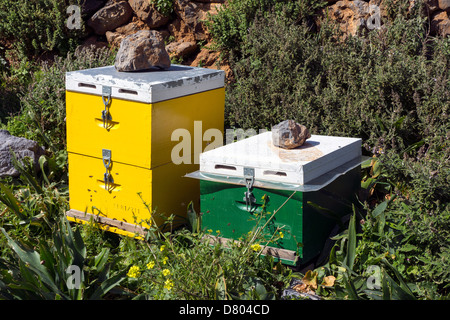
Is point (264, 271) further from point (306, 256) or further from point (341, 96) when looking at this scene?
point (341, 96)

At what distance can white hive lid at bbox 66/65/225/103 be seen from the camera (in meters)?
3.34

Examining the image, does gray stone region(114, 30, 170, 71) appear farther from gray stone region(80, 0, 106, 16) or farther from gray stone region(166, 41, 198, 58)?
gray stone region(80, 0, 106, 16)

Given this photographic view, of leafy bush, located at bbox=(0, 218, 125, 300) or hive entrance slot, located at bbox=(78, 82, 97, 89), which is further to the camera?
hive entrance slot, located at bbox=(78, 82, 97, 89)

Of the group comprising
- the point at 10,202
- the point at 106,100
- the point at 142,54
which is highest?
the point at 142,54

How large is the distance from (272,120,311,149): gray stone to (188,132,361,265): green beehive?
42 millimetres

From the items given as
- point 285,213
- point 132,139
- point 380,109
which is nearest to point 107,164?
point 132,139

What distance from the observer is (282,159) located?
308 centimetres

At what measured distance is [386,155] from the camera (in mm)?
3738

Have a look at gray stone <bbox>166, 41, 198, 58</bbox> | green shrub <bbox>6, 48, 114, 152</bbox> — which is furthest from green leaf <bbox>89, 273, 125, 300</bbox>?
gray stone <bbox>166, 41, 198, 58</bbox>

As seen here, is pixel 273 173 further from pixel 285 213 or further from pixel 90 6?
pixel 90 6

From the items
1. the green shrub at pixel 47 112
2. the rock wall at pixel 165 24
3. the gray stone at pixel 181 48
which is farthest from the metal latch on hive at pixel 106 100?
the gray stone at pixel 181 48

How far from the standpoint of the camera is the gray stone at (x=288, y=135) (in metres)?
3.27

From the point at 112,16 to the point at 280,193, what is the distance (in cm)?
452

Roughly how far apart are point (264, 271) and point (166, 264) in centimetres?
53
